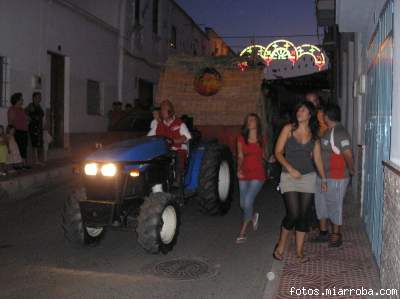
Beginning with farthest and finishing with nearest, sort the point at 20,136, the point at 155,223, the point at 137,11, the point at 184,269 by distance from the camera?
the point at 137,11 → the point at 20,136 → the point at 155,223 → the point at 184,269

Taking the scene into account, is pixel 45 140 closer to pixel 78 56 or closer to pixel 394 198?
pixel 78 56

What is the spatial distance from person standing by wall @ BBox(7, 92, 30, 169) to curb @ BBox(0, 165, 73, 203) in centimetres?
72

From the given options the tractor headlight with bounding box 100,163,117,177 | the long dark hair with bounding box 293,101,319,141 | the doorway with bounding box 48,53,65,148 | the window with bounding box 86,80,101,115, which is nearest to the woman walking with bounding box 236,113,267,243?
the long dark hair with bounding box 293,101,319,141

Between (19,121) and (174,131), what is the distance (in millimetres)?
5158

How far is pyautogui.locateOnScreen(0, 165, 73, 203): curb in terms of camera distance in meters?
9.38

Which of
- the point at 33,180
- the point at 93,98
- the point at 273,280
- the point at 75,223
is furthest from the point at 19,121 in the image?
the point at 273,280

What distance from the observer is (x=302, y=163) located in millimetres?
5508

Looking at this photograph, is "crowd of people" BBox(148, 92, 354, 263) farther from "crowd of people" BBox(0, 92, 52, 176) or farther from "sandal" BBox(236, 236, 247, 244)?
"crowd of people" BBox(0, 92, 52, 176)

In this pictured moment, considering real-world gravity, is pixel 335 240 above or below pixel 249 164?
below

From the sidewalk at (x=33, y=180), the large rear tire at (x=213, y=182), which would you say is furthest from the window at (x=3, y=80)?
the large rear tire at (x=213, y=182)

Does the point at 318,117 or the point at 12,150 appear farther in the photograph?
the point at 12,150

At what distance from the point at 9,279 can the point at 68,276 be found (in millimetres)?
577

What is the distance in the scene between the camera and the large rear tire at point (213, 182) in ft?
24.2

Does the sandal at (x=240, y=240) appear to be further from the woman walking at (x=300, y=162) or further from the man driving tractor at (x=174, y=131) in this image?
the man driving tractor at (x=174, y=131)
